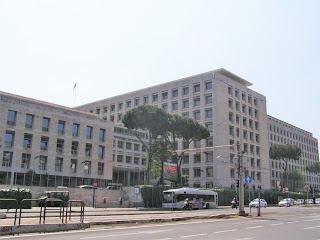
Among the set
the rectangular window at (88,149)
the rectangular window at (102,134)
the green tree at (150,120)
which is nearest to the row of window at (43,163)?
the rectangular window at (88,149)

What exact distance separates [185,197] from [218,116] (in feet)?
109

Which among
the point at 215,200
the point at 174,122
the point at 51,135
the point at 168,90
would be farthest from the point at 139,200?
the point at 168,90

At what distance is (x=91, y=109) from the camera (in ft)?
322

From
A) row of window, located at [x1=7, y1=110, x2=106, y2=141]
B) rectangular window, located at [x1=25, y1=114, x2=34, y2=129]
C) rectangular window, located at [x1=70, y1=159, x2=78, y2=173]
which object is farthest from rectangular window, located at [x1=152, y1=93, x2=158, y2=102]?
rectangular window, located at [x1=25, y1=114, x2=34, y2=129]

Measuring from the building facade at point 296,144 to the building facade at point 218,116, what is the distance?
19.5m

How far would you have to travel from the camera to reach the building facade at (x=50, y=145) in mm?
51125

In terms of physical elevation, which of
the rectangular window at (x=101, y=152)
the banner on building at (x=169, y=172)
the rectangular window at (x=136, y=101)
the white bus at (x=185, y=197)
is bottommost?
the white bus at (x=185, y=197)

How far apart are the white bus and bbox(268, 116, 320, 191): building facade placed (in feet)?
183

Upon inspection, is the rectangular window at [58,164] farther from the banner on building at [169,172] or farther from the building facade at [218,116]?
the building facade at [218,116]

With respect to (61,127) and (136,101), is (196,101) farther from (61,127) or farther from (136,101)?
(61,127)

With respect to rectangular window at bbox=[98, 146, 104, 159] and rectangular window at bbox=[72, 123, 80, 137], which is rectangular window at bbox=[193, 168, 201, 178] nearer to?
rectangular window at bbox=[98, 146, 104, 159]

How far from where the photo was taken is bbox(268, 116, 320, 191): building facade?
103750 millimetres

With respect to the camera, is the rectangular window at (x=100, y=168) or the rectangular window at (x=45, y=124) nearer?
the rectangular window at (x=45, y=124)

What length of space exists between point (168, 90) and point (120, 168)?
20932 millimetres
